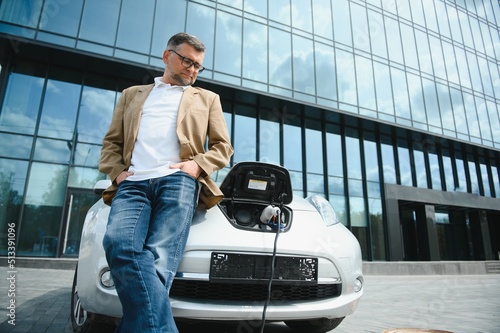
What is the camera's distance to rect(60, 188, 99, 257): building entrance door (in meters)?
9.68

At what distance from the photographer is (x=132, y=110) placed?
1832 mm

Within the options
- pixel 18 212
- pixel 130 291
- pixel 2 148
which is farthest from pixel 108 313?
pixel 2 148

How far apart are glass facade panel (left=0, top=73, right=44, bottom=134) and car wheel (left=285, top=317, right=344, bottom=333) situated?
11.2 m

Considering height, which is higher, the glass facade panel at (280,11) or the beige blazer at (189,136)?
the glass facade panel at (280,11)

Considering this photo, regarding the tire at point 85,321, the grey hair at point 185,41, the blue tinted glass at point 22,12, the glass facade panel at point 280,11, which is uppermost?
the glass facade panel at point 280,11

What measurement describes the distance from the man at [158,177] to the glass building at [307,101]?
979 cm

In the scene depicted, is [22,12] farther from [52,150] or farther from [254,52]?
[254,52]

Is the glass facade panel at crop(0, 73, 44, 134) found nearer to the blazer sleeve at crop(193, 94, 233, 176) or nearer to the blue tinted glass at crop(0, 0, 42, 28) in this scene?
the blue tinted glass at crop(0, 0, 42, 28)

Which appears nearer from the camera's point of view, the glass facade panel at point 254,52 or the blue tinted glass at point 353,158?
the glass facade panel at point 254,52

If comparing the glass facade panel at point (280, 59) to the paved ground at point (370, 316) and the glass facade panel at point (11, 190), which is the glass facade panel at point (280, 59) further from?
the paved ground at point (370, 316)

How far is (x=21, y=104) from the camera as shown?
1030 centimetres

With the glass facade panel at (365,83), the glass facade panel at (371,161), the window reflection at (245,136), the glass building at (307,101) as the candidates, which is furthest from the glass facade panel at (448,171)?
the window reflection at (245,136)

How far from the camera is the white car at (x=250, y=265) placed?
160 cm

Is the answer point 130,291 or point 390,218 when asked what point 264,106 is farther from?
point 130,291
